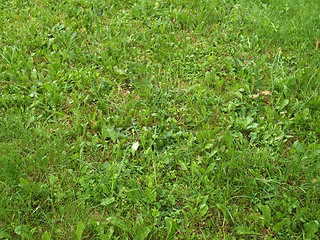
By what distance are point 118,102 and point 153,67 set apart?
2.06ft

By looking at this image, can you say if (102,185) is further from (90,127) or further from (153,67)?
(153,67)

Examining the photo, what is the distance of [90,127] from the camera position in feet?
9.35

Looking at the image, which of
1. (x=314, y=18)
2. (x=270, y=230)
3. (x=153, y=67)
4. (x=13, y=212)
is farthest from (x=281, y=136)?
(x=13, y=212)

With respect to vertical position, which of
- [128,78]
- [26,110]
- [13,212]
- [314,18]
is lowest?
[13,212]

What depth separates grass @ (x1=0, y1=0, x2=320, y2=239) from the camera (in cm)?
220

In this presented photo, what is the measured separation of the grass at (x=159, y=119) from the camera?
2.20 meters

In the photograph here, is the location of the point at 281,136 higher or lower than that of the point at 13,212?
higher

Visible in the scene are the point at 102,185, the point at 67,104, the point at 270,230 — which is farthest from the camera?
the point at 67,104

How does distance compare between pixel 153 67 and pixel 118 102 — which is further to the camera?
pixel 153 67

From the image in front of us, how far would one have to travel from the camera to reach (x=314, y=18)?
12.3ft

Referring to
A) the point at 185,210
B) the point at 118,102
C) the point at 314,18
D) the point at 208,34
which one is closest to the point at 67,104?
the point at 118,102

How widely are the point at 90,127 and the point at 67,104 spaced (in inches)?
16.1

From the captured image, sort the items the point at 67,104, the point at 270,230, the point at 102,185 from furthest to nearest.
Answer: the point at 67,104, the point at 102,185, the point at 270,230

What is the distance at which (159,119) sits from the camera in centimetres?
289
